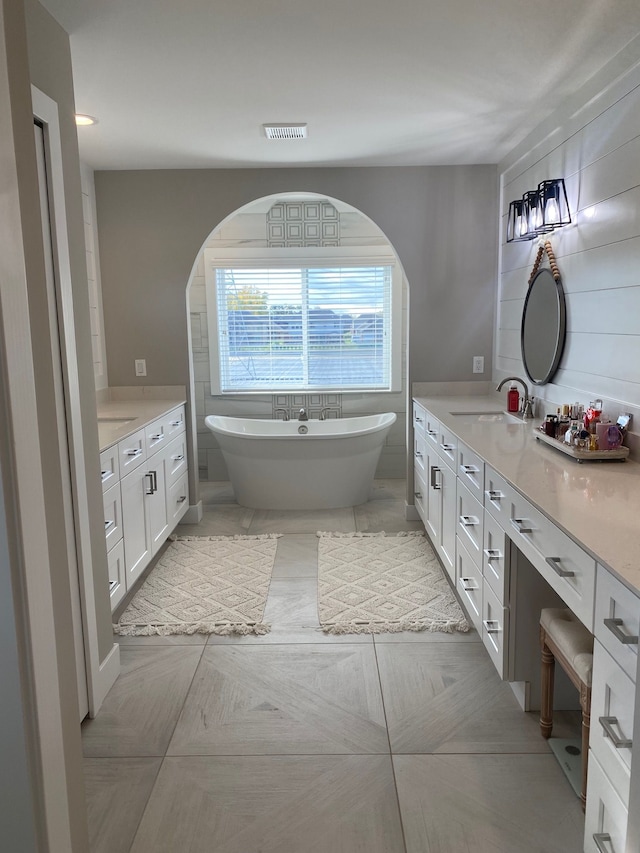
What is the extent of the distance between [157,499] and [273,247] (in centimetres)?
284

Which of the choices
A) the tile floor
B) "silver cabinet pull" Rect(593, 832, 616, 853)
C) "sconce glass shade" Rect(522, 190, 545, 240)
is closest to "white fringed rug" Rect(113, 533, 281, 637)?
the tile floor

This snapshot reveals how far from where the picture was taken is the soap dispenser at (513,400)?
3.61 meters

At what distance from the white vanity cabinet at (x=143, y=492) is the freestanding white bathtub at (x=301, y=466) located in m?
0.54

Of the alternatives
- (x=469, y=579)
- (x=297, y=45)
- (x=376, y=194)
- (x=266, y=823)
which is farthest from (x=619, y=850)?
(x=376, y=194)

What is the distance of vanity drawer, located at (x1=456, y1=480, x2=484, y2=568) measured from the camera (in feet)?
8.57

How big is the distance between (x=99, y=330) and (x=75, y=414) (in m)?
2.31

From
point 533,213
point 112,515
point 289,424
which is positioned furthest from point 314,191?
point 112,515

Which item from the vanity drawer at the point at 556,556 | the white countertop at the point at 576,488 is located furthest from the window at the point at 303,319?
the vanity drawer at the point at 556,556

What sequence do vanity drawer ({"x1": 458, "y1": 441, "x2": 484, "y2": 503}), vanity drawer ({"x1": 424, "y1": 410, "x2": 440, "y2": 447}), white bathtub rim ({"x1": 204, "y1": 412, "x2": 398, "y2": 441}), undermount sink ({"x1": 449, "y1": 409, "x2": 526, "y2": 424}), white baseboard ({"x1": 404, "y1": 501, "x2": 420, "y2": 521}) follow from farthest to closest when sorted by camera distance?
white bathtub rim ({"x1": 204, "y1": 412, "x2": 398, "y2": 441}) → white baseboard ({"x1": 404, "y1": 501, "x2": 420, "y2": 521}) → vanity drawer ({"x1": 424, "y1": 410, "x2": 440, "y2": 447}) → undermount sink ({"x1": 449, "y1": 409, "x2": 526, "y2": 424}) → vanity drawer ({"x1": 458, "y1": 441, "x2": 484, "y2": 503})

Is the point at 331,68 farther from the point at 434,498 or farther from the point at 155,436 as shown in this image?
the point at 434,498

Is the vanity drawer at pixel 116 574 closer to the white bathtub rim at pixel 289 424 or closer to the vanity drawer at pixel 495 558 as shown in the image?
the vanity drawer at pixel 495 558

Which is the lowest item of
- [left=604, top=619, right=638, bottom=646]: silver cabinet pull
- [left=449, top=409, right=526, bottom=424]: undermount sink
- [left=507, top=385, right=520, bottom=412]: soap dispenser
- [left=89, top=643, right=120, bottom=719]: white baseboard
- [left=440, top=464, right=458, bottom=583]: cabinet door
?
[left=89, top=643, right=120, bottom=719]: white baseboard

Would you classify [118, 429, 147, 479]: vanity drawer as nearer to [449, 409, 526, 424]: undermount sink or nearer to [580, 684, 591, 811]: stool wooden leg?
[449, 409, 526, 424]: undermount sink

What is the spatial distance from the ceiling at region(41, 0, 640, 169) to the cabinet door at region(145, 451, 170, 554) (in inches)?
70.2
